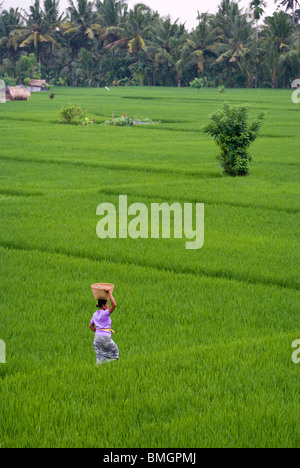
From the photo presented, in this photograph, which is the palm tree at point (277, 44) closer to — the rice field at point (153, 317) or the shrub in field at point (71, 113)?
the shrub in field at point (71, 113)

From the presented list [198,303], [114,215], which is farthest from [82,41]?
[198,303]

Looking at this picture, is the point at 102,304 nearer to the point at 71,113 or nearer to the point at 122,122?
the point at 122,122

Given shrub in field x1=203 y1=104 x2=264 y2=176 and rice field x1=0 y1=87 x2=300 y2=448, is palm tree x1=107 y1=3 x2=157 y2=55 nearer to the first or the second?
shrub in field x1=203 y1=104 x2=264 y2=176

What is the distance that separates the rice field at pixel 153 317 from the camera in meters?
3.42

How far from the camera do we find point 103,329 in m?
3.64

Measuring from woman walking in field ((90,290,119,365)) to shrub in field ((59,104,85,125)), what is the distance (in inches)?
882

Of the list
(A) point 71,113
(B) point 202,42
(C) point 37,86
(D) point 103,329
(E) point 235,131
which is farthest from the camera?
(C) point 37,86

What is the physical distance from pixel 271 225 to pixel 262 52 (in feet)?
135

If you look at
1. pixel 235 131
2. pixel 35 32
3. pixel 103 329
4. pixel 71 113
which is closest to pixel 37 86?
pixel 35 32

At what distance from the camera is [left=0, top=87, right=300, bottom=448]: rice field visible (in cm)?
342

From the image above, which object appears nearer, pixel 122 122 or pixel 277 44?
pixel 122 122

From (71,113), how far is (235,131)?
13.8 meters

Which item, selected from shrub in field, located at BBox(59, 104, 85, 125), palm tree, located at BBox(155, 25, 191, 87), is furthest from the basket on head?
palm tree, located at BBox(155, 25, 191, 87)

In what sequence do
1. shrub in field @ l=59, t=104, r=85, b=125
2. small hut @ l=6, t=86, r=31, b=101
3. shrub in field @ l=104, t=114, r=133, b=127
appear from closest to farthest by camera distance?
shrub in field @ l=104, t=114, r=133, b=127 < shrub in field @ l=59, t=104, r=85, b=125 < small hut @ l=6, t=86, r=31, b=101
